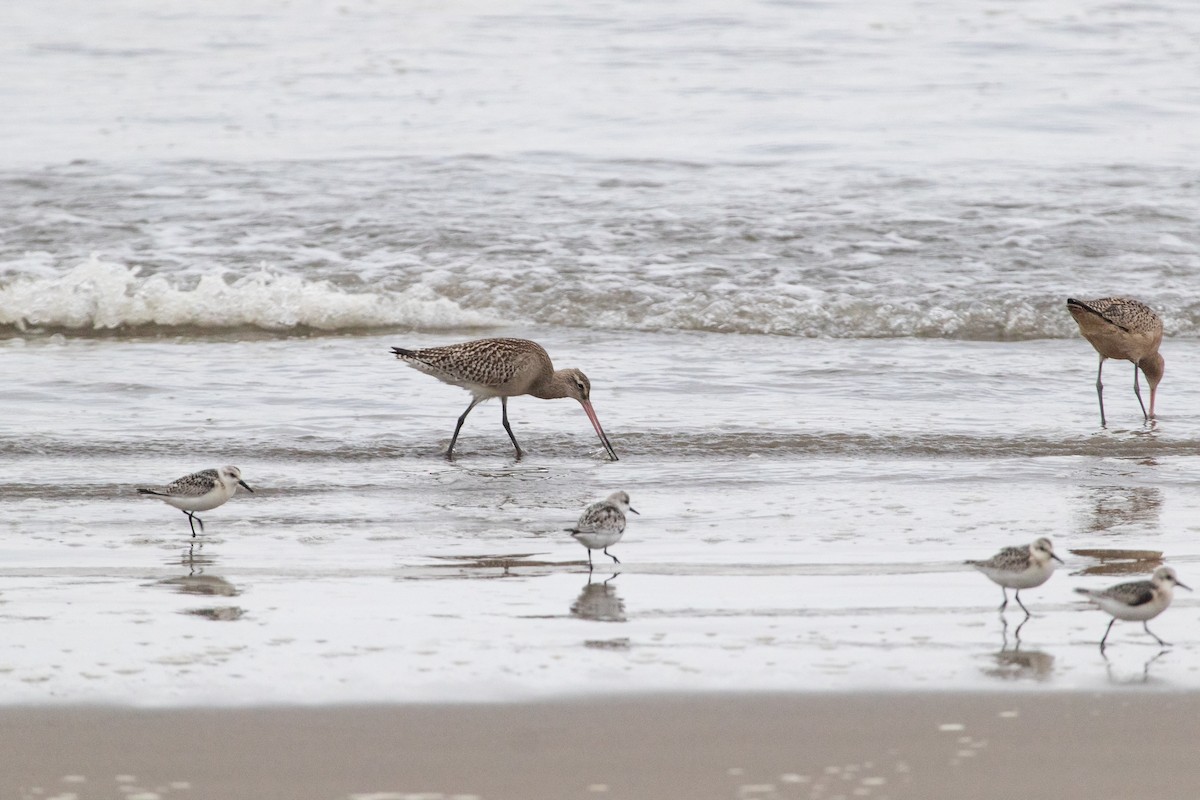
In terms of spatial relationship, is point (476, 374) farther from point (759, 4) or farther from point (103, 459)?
point (759, 4)

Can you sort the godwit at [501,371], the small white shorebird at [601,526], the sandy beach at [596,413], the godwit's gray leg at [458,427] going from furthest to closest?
1. the godwit at [501,371]
2. the godwit's gray leg at [458,427]
3. the small white shorebird at [601,526]
4. the sandy beach at [596,413]

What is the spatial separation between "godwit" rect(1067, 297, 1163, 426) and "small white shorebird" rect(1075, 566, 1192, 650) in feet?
15.0

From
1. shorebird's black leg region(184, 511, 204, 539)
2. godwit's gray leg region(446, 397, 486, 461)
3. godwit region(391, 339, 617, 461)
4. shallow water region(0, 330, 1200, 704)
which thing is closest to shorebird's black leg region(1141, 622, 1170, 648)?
shallow water region(0, 330, 1200, 704)

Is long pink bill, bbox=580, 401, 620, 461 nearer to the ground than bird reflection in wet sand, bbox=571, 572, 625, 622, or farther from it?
farther from it

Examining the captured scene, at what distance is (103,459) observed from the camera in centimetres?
790

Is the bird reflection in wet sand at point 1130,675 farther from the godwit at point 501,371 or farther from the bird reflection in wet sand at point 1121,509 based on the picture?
the godwit at point 501,371

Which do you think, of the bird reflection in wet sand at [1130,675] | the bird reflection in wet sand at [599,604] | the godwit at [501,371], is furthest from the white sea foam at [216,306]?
the bird reflection in wet sand at [1130,675]

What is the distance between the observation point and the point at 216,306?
12180 mm

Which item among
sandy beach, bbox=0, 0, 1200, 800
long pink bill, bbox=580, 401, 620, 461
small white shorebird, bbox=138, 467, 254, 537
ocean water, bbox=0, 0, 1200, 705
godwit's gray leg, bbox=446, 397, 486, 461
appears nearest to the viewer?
sandy beach, bbox=0, 0, 1200, 800

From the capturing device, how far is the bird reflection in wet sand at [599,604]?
5195 millimetres

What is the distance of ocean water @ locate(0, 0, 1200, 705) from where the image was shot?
5.03 meters

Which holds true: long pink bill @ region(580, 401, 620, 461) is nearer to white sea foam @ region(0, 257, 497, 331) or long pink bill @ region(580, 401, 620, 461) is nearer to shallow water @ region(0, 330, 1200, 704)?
shallow water @ region(0, 330, 1200, 704)

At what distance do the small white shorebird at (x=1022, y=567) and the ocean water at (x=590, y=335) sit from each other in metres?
0.16

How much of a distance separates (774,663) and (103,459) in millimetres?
4453
